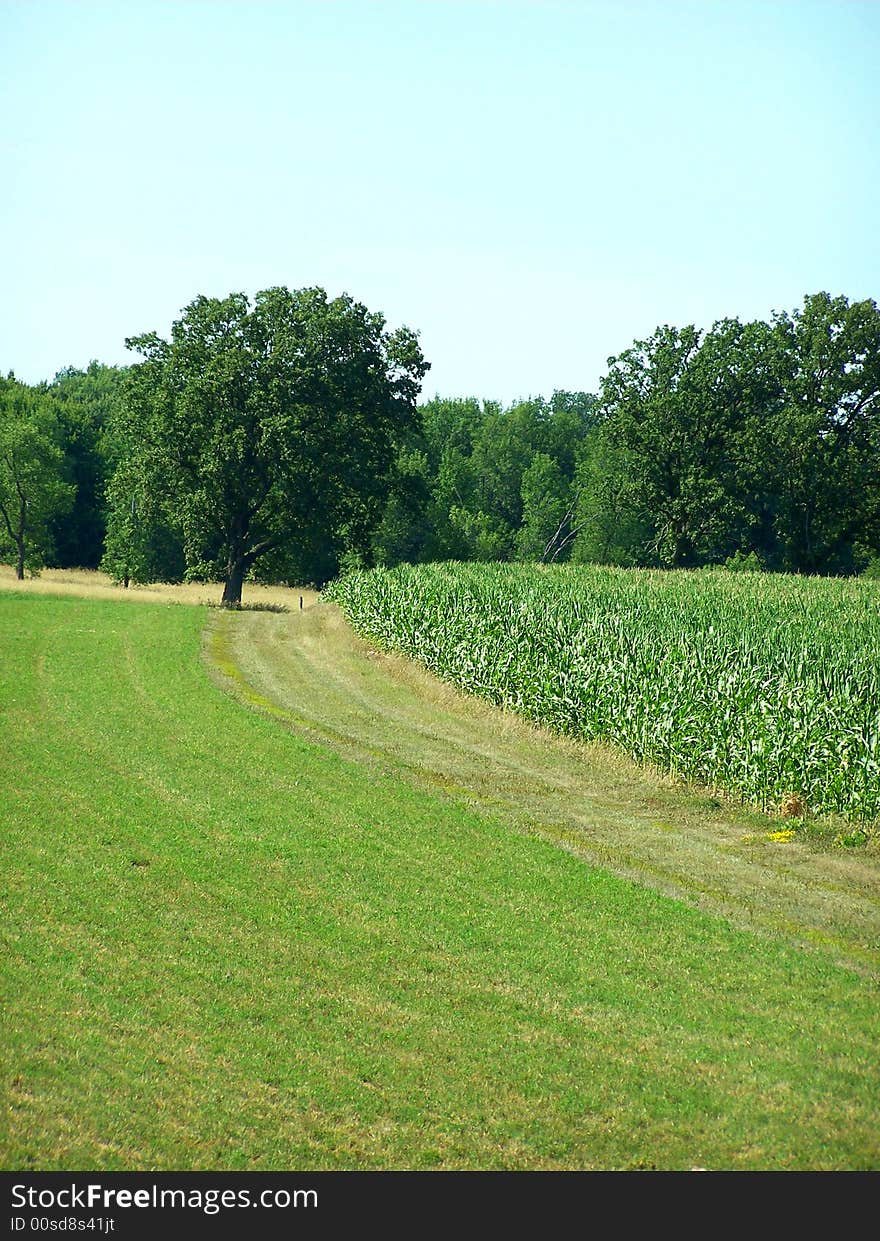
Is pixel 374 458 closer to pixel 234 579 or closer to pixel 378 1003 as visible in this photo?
pixel 234 579

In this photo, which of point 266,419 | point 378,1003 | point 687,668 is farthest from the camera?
point 266,419

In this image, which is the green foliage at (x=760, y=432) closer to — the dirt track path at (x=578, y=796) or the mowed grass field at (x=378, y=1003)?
the dirt track path at (x=578, y=796)

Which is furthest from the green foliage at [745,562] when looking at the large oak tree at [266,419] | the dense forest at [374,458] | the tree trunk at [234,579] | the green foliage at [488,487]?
the tree trunk at [234,579]

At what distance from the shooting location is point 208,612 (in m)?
38.1

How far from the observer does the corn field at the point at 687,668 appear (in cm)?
1461

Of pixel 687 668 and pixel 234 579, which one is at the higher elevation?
pixel 234 579

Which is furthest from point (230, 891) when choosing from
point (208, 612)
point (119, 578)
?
point (119, 578)

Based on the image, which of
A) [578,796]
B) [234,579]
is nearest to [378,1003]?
[578,796]

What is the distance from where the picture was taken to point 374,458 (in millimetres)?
46375

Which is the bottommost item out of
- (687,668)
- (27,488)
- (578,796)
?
(578,796)

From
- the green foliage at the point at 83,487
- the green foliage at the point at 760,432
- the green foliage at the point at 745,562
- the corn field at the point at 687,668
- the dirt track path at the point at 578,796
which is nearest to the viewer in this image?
the dirt track path at the point at 578,796

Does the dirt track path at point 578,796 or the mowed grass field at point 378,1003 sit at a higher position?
the dirt track path at point 578,796

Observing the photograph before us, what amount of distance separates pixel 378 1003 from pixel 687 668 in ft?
34.2

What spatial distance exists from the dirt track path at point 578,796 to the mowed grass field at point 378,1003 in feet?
2.21
